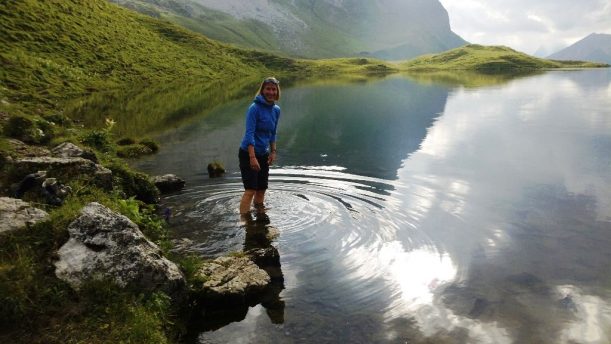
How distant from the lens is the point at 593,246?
12930mm

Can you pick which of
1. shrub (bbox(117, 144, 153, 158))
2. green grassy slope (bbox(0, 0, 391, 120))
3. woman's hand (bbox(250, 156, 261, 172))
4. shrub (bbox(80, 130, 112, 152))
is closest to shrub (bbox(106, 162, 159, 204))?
shrub (bbox(80, 130, 112, 152))

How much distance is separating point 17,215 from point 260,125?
7.83 meters

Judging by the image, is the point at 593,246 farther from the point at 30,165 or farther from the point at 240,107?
the point at 240,107

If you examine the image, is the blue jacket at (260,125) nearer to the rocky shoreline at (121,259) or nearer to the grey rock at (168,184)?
the rocky shoreline at (121,259)

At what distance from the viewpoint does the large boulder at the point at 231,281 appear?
9.43m

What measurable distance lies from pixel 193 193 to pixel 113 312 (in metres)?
12.2

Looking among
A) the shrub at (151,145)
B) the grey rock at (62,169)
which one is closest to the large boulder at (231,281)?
the grey rock at (62,169)

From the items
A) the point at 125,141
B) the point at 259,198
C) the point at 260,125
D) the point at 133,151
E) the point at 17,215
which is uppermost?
the point at 260,125

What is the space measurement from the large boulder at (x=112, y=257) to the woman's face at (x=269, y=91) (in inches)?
264

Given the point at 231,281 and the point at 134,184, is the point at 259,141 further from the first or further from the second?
the point at 231,281

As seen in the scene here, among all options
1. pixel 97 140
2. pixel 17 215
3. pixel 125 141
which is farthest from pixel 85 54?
pixel 17 215

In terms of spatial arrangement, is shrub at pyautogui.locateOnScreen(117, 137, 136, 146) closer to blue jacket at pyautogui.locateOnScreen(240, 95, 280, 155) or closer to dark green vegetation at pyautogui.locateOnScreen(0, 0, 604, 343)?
dark green vegetation at pyautogui.locateOnScreen(0, 0, 604, 343)

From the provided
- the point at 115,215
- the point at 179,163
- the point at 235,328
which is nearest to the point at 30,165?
the point at 115,215

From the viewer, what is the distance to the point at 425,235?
546 inches
